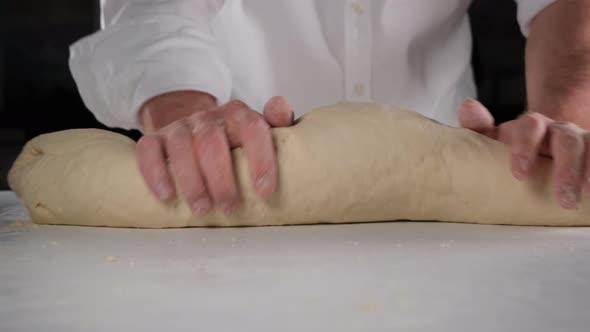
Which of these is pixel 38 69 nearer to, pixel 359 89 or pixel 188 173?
pixel 359 89

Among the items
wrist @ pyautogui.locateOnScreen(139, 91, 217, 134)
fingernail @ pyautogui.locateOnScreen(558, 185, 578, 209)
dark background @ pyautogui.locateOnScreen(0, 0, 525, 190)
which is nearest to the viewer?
fingernail @ pyautogui.locateOnScreen(558, 185, 578, 209)

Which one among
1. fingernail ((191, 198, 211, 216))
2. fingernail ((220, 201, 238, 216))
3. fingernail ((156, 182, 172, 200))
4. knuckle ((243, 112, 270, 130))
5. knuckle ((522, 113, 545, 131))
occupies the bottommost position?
fingernail ((220, 201, 238, 216))

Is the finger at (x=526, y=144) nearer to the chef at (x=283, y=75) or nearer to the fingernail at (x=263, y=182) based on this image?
the chef at (x=283, y=75)

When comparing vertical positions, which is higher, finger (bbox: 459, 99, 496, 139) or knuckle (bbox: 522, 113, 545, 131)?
knuckle (bbox: 522, 113, 545, 131)

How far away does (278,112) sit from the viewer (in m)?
0.92

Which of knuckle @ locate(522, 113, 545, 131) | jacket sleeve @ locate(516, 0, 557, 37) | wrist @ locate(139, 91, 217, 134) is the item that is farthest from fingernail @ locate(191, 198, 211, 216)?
jacket sleeve @ locate(516, 0, 557, 37)

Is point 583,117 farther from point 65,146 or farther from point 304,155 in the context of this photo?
point 65,146

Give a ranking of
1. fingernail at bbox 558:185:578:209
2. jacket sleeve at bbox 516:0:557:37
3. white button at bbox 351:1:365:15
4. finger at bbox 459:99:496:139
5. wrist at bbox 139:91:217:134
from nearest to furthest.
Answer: fingernail at bbox 558:185:578:209
finger at bbox 459:99:496:139
wrist at bbox 139:91:217:134
jacket sleeve at bbox 516:0:557:37
white button at bbox 351:1:365:15

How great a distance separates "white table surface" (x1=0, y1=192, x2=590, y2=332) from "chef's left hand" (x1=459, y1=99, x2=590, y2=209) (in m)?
0.07

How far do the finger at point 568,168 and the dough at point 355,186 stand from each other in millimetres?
64

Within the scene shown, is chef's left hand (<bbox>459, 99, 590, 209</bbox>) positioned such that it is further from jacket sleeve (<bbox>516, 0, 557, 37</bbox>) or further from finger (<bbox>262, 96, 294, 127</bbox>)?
jacket sleeve (<bbox>516, 0, 557, 37</bbox>)

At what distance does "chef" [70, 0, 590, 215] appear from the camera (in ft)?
2.83

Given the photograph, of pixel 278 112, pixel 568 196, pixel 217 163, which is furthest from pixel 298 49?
pixel 568 196

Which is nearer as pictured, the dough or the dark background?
the dough
